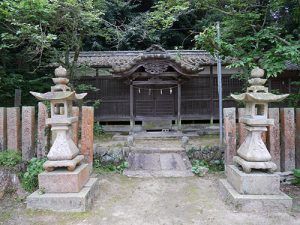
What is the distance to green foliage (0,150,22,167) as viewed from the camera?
629 cm

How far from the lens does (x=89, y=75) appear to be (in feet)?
44.4

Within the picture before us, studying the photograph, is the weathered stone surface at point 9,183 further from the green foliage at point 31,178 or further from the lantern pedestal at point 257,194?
the lantern pedestal at point 257,194

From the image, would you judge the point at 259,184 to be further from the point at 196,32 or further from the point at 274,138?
the point at 196,32

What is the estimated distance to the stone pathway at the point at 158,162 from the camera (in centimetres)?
733

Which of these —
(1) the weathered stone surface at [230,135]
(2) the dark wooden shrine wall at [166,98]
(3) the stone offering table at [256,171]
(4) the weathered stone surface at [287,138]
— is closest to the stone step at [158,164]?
(1) the weathered stone surface at [230,135]

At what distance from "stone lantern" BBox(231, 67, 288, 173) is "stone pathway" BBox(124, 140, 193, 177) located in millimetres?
2213

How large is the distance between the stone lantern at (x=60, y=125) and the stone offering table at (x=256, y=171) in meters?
3.28

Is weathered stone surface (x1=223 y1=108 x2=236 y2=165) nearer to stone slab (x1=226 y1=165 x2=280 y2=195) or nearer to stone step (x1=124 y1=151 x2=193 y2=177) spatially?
stone step (x1=124 y1=151 x2=193 y2=177)

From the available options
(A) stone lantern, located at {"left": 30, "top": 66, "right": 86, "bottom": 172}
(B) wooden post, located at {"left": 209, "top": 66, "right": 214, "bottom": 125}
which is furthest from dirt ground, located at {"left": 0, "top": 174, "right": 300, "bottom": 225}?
(B) wooden post, located at {"left": 209, "top": 66, "right": 214, "bottom": 125}

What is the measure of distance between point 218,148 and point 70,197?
16.1 ft

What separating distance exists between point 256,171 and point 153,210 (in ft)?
7.17

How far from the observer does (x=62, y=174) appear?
204 inches

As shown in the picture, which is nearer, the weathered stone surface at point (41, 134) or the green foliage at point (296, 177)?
the green foliage at point (296, 177)

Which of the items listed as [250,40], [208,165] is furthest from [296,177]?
[250,40]
